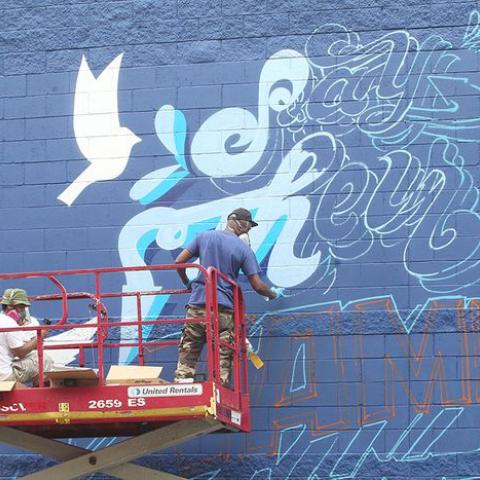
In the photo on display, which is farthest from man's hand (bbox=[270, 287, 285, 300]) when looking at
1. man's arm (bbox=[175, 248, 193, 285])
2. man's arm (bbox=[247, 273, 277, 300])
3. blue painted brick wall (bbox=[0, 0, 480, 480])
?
man's arm (bbox=[175, 248, 193, 285])

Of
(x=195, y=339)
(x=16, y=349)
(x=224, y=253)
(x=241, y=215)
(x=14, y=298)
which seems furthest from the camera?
(x=241, y=215)

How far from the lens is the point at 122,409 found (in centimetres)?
939

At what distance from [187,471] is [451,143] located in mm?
3911

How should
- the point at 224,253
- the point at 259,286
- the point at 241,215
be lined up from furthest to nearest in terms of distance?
the point at 241,215, the point at 259,286, the point at 224,253

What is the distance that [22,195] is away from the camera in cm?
1190

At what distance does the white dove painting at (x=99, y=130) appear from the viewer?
11812mm

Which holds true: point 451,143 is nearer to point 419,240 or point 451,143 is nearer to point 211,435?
point 419,240

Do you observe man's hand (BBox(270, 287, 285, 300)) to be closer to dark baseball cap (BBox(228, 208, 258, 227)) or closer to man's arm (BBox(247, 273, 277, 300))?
man's arm (BBox(247, 273, 277, 300))

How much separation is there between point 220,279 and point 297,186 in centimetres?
150

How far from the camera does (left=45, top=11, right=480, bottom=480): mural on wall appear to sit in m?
11.0

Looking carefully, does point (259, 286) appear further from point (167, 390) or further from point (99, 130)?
point (99, 130)

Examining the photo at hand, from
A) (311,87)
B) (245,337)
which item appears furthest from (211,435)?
(311,87)

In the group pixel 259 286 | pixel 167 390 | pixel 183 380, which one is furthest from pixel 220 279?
pixel 167 390

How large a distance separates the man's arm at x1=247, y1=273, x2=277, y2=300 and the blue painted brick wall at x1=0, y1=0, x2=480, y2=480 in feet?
1.33
